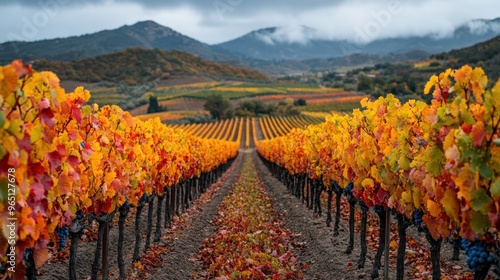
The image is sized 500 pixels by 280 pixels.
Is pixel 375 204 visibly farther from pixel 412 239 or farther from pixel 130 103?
pixel 130 103

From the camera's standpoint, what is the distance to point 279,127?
85.0m

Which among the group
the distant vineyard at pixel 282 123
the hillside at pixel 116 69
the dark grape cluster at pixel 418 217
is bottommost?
the distant vineyard at pixel 282 123

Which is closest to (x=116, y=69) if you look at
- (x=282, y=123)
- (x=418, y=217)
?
(x=282, y=123)

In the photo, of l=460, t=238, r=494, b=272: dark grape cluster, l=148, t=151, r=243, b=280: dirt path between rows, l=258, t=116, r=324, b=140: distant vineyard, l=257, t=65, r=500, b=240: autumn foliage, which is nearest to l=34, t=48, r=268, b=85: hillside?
l=258, t=116, r=324, b=140: distant vineyard

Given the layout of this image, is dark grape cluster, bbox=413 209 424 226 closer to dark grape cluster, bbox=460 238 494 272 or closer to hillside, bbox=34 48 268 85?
dark grape cluster, bbox=460 238 494 272

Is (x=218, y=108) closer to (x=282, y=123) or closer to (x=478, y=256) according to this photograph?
(x=282, y=123)

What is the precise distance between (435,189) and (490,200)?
103cm

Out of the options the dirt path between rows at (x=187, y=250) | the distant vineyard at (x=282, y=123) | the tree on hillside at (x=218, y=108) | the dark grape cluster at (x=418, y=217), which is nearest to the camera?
the dark grape cluster at (x=418, y=217)

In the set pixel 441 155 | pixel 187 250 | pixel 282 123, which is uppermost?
pixel 441 155

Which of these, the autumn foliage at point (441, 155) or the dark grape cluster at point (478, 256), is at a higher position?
the autumn foliage at point (441, 155)

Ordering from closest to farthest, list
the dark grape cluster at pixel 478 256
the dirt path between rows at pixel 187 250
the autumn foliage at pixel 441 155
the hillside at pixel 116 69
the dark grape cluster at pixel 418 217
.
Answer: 1. the autumn foliage at pixel 441 155
2. the dark grape cluster at pixel 478 256
3. the dark grape cluster at pixel 418 217
4. the dirt path between rows at pixel 187 250
5. the hillside at pixel 116 69

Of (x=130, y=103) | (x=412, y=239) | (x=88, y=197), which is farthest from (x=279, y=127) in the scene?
(x=88, y=197)

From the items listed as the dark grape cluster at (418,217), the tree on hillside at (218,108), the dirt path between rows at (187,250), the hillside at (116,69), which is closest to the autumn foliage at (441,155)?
the dark grape cluster at (418,217)

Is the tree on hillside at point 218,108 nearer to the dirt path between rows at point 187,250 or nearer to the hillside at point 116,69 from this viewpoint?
the hillside at point 116,69
